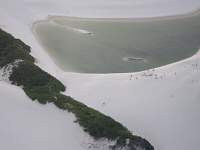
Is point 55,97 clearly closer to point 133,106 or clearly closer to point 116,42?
point 133,106

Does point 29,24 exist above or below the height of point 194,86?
below

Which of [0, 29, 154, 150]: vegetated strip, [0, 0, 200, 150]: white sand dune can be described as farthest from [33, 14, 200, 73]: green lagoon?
[0, 29, 154, 150]: vegetated strip

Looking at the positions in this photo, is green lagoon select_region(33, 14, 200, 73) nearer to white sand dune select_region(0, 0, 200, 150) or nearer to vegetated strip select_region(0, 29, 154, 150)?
white sand dune select_region(0, 0, 200, 150)

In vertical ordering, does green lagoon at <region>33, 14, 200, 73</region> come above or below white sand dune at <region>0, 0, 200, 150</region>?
below

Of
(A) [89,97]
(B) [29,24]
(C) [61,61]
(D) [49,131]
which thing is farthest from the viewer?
(B) [29,24]

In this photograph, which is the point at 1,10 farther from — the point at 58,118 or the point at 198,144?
the point at 198,144

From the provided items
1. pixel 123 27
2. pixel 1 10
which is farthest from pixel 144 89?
pixel 1 10
